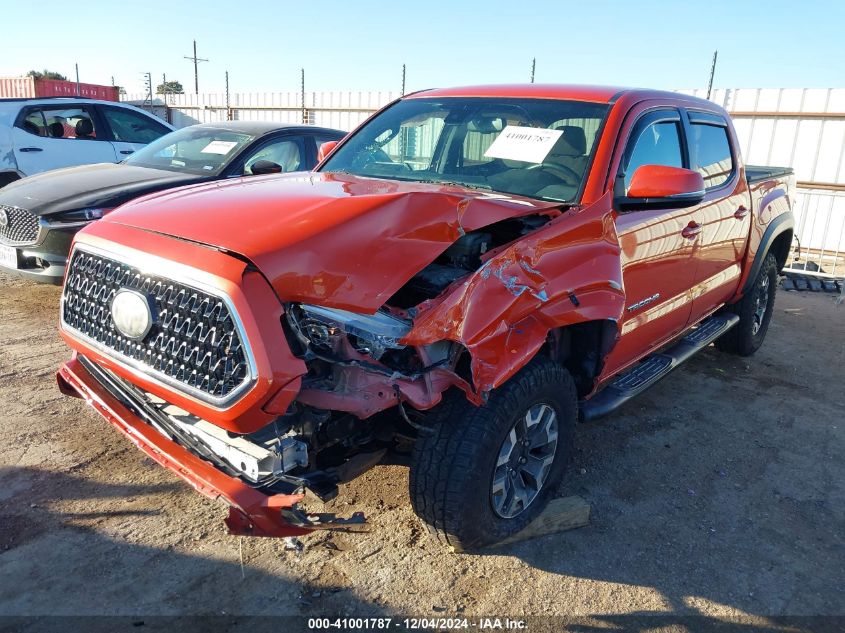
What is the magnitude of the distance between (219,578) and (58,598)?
0.59 meters

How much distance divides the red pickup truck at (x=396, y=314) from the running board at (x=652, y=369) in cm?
2

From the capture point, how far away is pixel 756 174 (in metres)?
5.27

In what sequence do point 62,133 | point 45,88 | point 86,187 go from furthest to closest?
point 45,88, point 62,133, point 86,187

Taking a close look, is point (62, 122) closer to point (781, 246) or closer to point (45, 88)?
point (781, 246)

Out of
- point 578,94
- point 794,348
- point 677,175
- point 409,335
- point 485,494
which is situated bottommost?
point 794,348

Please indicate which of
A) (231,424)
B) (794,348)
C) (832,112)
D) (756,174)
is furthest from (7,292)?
(832,112)

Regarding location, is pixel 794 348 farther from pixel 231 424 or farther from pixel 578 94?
pixel 231 424

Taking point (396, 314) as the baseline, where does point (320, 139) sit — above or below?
above

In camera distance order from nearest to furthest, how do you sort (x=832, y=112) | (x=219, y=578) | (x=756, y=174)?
(x=219, y=578) < (x=756, y=174) < (x=832, y=112)

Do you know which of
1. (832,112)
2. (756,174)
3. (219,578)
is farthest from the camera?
(832,112)

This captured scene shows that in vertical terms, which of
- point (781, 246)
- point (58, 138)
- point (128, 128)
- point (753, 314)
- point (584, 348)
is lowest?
point (753, 314)

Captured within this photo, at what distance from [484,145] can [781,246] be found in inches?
145

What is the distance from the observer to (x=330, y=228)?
2340 millimetres

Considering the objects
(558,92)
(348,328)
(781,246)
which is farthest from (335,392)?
(781,246)
